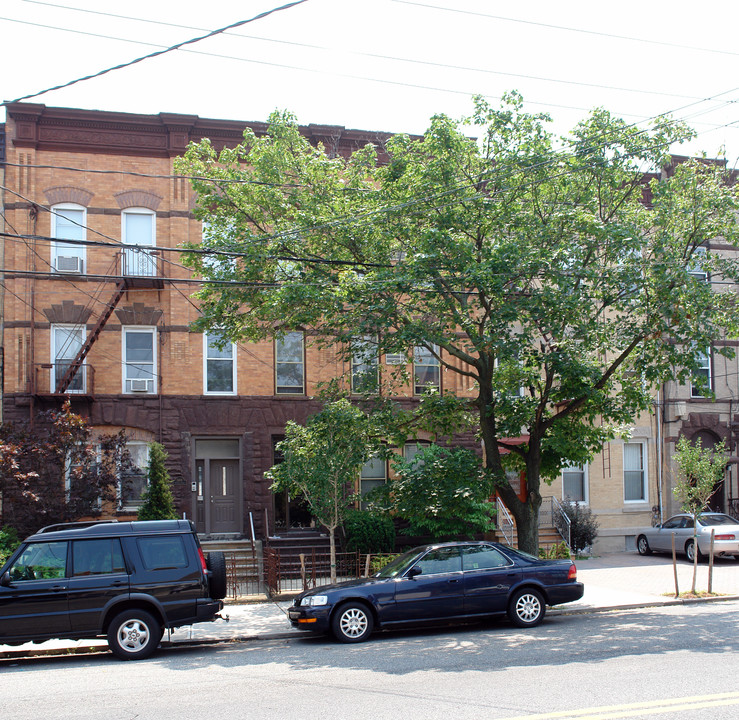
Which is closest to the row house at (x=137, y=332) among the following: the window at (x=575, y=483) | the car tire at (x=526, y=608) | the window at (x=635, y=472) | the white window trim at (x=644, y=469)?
the window at (x=575, y=483)

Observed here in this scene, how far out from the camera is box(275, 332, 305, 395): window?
21969 mm

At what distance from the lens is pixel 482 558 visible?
41.4 feet

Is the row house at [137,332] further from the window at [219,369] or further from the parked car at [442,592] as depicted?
the parked car at [442,592]

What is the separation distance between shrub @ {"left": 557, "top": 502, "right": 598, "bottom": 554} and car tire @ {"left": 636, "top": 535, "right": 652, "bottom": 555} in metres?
1.41

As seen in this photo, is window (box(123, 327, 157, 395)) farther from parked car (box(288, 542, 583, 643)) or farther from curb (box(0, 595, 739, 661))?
parked car (box(288, 542, 583, 643))

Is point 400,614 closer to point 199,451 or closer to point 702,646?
point 702,646

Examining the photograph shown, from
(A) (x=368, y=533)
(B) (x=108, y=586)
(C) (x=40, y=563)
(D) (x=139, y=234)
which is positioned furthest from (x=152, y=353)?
(B) (x=108, y=586)

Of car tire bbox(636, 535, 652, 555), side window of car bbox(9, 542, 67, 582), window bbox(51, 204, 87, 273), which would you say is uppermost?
window bbox(51, 204, 87, 273)

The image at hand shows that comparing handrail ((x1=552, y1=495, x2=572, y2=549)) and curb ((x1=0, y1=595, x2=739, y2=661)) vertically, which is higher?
handrail ((x1=552, y1=495, x2=572, y2=549))

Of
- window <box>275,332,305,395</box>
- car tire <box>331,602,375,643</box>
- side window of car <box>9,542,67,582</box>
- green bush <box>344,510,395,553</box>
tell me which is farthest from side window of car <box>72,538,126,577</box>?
window <box>275,332,305,395</box>

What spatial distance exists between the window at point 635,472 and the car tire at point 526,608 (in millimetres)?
13283

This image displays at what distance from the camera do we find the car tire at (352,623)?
1164 cm

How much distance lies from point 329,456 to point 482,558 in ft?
13.6

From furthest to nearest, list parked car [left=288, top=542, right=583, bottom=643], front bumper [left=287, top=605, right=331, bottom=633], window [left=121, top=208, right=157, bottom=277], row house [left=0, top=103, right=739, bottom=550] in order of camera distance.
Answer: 1. window [left=121, top=208, right=157, bottom=277]
2. row house [left=0, top=103, right=739, bottom=550]
3. parked car [left=288, top=542, right=583, bottom=643]
4. front bumper [left=287, top=605, right=331, bottom=633]
